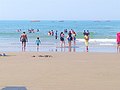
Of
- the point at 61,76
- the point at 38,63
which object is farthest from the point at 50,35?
the point at 61,76

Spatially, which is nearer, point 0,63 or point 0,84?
point 0,84

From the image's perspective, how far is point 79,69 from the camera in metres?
13.7

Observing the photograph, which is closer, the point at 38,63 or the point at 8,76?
the point at 8,76

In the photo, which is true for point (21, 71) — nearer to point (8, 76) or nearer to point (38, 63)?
point (8, 76)

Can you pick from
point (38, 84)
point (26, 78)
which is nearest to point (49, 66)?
point (26, 78)

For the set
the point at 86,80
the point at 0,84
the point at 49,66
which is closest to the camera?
the point at 0,84

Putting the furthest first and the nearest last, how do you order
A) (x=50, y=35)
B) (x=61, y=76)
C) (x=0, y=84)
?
(x=50, y=35), (x=61, y=76), (x=0, y=84)

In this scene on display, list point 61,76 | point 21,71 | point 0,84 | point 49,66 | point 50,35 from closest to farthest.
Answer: point 0,84, point 61,76, point 21,71, point 49,66, point 50,35

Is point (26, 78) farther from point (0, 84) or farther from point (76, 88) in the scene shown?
point (76, 88)

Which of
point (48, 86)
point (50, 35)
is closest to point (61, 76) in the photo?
point (48, 86)

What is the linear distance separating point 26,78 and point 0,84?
1315 mm

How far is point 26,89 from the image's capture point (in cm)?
950

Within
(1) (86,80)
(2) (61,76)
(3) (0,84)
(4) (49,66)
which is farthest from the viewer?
(4) (49,66)

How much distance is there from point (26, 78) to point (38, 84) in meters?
1.17
